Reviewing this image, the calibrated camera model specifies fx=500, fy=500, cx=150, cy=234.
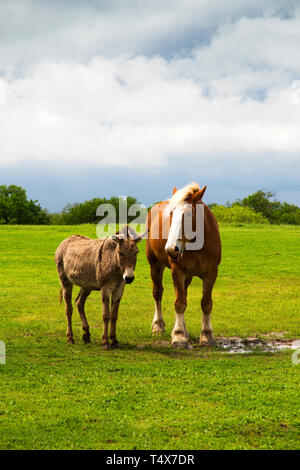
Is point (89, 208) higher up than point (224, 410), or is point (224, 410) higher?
point (89, 208)

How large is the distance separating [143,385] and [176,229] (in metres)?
2.97

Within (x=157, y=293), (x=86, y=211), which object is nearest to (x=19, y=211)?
(x=86, y=211)

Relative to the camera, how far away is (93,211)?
9831 centimetres

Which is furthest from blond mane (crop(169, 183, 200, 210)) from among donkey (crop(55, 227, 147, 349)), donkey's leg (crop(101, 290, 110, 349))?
donkey's leg (crop(101, 290, 110, 349))

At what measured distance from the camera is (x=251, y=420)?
605cm

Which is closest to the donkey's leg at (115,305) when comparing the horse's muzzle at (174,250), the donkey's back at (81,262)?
the donkey's back at (81,262)

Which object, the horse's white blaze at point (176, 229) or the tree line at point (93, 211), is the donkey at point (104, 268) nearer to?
the horse's white blaze at point (176, 229)

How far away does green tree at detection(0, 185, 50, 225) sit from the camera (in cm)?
9069

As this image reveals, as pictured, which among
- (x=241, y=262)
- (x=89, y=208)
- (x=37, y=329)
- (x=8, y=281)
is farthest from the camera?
(x=89, y=208)

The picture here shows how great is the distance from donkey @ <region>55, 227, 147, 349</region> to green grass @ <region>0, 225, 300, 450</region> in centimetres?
72

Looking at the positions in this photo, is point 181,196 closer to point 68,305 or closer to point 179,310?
point 179,310

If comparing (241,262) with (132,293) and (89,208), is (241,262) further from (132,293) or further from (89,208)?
(89,208)
